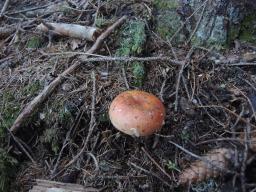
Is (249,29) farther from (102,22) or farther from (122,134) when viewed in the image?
(122,134)

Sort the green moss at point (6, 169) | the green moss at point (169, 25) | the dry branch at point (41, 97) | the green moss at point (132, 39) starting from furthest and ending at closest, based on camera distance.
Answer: the green moss at point (169, 25), the green moss at point (132, 39), the dry branch at point (41, 97), the green moss at point (6, 169)

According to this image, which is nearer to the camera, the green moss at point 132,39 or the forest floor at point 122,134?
the forest floor at point 122,134

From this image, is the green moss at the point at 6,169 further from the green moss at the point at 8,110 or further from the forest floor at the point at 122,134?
the green moss at the point at 8,110

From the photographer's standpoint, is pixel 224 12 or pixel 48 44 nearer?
pixel 224 12

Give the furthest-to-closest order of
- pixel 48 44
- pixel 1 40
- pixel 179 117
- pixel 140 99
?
pixel 1 40
pixel 48 44
pixel 179 117
pixel 140 99

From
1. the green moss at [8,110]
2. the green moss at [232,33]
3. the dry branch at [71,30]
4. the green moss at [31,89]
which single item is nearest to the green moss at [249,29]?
the green moss at [232,33]

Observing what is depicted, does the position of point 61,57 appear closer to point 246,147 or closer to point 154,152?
point 154,152

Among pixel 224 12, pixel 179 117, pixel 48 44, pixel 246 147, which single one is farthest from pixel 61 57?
pixel 246 147

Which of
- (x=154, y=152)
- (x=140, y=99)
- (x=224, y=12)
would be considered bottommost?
(x=154, y=152)
